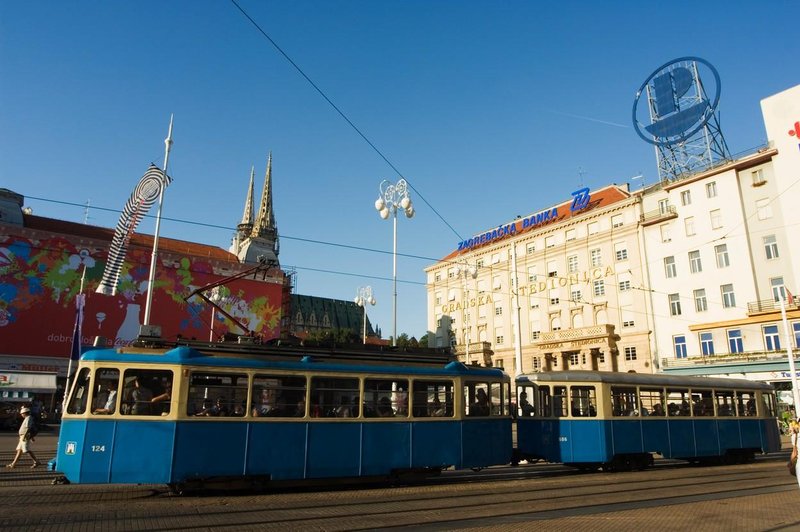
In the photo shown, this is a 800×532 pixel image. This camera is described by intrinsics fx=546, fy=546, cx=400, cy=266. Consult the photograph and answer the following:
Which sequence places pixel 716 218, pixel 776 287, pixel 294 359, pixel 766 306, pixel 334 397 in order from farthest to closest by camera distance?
1. pixel 716 218
2. pixel 776 287
3. pixel 766 306
4. pixel 334 397
5. pixel 294 359

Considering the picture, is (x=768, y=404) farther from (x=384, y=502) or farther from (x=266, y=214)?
(x=266, y=214)

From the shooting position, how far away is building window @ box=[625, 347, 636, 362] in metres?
48.5

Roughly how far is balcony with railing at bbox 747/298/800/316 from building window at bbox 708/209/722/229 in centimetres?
685

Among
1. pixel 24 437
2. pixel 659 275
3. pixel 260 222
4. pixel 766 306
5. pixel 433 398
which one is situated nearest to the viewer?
pixel 433 398

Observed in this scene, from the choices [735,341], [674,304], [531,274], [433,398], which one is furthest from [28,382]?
[735,341]

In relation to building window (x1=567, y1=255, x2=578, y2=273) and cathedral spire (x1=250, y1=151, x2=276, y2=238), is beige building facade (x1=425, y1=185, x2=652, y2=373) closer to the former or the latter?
building window (x1=567, y1=255, x2=578, y2=273)

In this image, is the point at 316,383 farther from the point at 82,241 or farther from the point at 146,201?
the point at 82,241

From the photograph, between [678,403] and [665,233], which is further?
[665,233]

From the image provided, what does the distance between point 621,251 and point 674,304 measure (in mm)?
7772

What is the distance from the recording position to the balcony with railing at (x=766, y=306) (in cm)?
3666

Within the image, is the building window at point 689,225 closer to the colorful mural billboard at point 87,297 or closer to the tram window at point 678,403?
the tram window at point 678,403

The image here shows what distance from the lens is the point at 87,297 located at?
53.3m

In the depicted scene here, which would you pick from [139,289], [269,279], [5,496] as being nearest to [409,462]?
[5,496]

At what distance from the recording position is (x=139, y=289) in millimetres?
56344
